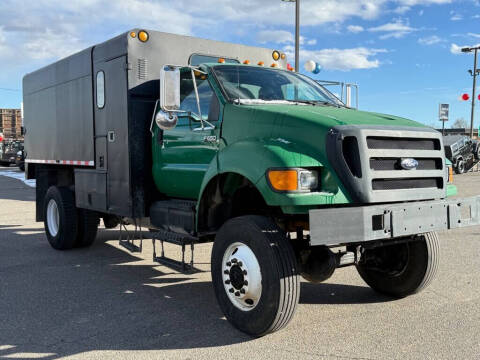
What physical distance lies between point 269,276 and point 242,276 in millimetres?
353

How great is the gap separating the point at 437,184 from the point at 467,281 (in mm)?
1836

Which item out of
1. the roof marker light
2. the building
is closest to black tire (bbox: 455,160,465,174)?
the roof marker light

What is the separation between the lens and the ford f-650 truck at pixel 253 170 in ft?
12.8

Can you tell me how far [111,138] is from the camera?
6.38 m

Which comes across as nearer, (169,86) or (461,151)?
(169,86)

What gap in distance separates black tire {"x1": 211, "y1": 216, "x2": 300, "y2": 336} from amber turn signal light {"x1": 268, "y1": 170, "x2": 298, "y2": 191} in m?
0.40

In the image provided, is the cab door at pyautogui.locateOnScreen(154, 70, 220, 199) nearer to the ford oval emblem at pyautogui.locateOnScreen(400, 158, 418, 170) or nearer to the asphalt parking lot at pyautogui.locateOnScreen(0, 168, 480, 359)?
the asphalt parking lot at pyautogui.locateOnScreen(0, 168, 480, 359)

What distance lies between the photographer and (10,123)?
63.2 meters

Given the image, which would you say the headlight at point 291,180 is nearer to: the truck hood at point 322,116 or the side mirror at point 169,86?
the truck hood at point 322,116

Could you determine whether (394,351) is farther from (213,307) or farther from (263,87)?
(263,87)

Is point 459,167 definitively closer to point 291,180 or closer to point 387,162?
point 387,162

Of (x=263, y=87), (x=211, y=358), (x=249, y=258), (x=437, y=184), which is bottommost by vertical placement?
(x=211, y=358)

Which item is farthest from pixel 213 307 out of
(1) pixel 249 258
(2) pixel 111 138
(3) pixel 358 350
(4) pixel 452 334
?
(2) pixel 111 138

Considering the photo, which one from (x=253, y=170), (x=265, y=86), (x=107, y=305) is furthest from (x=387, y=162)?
(x=107, y=305)
